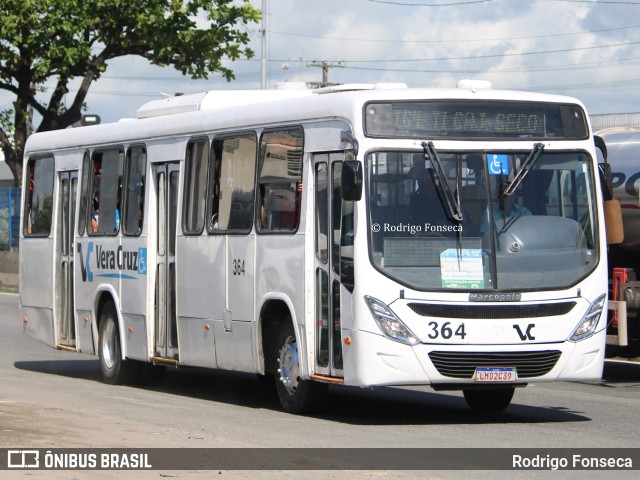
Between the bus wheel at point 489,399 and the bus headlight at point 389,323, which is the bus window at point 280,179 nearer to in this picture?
the bus headlight at point 389,323

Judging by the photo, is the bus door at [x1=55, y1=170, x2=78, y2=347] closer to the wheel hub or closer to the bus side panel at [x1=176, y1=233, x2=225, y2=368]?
the bus side panel at [x1=176, y1=233, x2=225, y2=368]

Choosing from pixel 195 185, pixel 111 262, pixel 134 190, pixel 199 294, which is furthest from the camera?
pixel 111 262

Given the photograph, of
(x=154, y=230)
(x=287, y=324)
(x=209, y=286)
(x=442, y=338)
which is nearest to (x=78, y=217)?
(x=154, y=230)

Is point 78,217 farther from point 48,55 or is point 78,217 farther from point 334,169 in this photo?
point 48,55

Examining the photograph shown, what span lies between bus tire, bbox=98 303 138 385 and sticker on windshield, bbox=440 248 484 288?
6.06 m

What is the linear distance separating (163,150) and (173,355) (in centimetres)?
241

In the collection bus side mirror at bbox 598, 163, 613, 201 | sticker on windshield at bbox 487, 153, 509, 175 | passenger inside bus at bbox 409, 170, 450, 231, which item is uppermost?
sticker on windshield at bbox 487, 153, 509, 175

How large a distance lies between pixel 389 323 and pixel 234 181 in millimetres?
3171

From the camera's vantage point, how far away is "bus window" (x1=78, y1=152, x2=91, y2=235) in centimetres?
1816

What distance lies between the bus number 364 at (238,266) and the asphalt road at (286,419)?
4.70 ft

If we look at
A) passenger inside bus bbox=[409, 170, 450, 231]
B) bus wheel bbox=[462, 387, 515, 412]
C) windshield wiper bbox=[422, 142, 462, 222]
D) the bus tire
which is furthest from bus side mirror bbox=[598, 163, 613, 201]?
A: the bus tire

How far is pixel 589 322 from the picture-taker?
12977mm

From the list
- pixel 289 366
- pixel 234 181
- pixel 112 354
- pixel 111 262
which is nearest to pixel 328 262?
pixel 289 366

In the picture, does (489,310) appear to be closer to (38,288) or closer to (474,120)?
(474,120)
